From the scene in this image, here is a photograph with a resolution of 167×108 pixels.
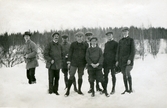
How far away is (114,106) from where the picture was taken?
3471 millimetres

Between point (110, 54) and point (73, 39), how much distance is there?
2.22 ft

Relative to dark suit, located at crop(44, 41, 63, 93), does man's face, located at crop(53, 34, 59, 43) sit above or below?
above

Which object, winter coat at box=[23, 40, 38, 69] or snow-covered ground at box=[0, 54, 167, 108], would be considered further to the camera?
winter coat at box=[23, 40, 38, 69]

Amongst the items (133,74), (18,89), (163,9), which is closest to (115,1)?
(163,9)

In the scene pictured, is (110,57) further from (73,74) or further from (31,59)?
(31,59)

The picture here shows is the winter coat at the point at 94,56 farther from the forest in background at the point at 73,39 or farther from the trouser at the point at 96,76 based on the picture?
the forest in background at the point at 73,39

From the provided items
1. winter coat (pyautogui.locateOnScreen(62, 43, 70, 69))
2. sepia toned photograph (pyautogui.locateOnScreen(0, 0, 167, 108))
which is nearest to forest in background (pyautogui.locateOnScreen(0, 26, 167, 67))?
sepia toned photograph (pyautogui.locateOnScreen(0, 0, 167, 108))

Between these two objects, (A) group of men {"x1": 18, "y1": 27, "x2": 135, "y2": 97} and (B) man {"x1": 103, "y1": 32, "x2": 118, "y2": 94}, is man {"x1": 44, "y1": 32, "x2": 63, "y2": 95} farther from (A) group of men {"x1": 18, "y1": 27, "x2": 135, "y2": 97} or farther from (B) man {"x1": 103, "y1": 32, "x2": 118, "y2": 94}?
(B) man {"x1": 103, "y1": 32, "x2": 118, "y2": 94}

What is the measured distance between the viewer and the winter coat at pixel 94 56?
349 centimetres

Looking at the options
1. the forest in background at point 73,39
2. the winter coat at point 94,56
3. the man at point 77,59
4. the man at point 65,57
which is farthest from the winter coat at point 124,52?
the man at point 65,57

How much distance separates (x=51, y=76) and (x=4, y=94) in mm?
861

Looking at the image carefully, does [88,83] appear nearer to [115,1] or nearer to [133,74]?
[133,74]

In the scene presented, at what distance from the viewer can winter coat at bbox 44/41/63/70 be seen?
3.55 m

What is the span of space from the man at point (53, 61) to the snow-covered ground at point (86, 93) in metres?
0.08
